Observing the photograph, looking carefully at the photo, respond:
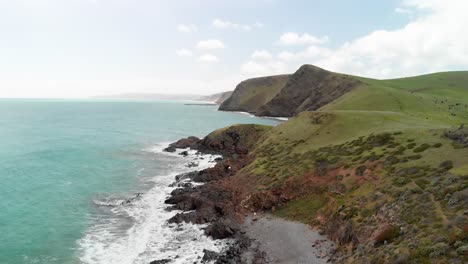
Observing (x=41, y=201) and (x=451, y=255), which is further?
(x=41, y=201)

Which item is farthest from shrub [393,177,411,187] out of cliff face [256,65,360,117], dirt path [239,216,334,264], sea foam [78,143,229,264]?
cliff face [256,65,360,117]

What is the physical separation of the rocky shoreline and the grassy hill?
2691 millimetres

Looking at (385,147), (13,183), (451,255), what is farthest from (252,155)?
(451,255)

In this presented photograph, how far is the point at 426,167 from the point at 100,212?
41.0m

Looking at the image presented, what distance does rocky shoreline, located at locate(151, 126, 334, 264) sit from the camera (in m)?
31.9

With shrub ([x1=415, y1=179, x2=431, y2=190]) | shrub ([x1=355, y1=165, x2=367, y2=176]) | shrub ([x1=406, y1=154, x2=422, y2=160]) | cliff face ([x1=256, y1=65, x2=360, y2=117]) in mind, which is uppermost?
cliff face ([x1=256, y1=65, x2=360, y2=117])

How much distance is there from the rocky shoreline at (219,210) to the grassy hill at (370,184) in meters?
2.69

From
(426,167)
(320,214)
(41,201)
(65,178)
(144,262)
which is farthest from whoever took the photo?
(65,178)

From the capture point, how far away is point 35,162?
75.2 meters

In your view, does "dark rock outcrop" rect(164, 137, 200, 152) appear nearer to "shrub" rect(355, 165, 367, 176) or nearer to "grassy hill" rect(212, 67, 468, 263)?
"grassy hill" rect(212, 67, 468, 263)

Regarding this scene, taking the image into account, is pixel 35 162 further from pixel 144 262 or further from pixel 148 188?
pixel 144 262

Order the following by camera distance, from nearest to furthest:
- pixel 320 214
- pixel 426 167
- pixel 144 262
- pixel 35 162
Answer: pixel 144 262
pixel 426 167
pixel 320 214
pixel 35 162

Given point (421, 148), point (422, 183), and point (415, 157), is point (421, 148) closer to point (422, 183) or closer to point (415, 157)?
point (415, 157)

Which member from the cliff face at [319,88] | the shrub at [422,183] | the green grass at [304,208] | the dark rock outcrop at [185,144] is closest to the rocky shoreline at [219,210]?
the green grass at [304,208]
